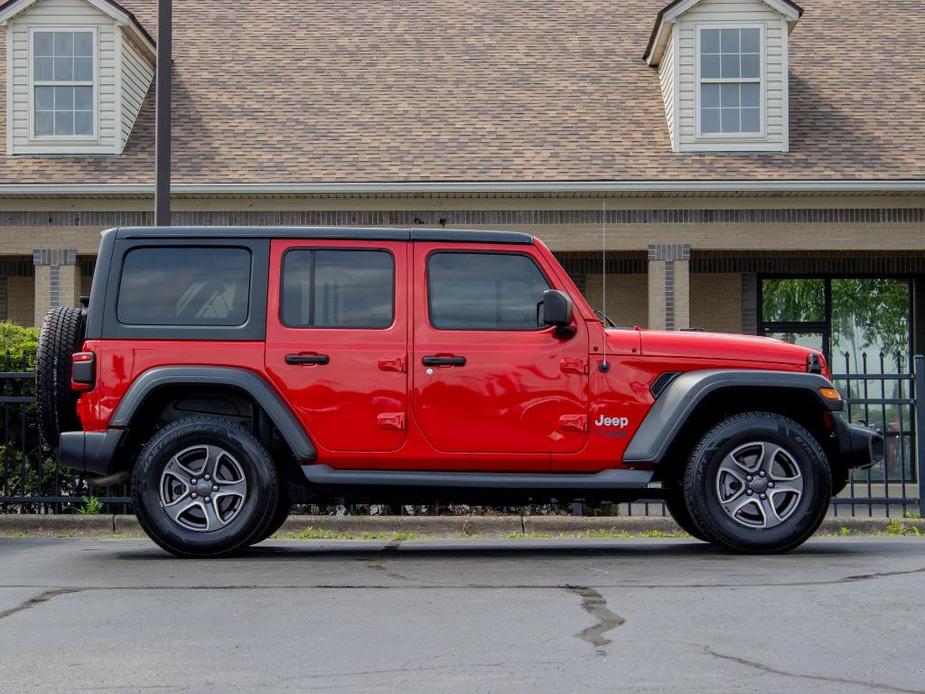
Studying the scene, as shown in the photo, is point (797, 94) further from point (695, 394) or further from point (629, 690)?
point (629, 690)

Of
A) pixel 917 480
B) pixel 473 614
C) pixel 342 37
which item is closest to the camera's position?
pixel 473 614

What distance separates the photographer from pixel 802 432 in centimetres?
846

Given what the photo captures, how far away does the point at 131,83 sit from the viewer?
19875 millimetres

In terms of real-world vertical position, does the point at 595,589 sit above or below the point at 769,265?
below

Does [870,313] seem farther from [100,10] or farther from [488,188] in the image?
[100,10]

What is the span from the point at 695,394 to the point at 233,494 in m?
2.80

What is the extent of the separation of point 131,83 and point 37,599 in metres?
14.2

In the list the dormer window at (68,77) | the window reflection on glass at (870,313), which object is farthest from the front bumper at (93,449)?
the window reflection on glass at (870,313)

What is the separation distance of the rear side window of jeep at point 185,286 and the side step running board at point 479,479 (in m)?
1.08

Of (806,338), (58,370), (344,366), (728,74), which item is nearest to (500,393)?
(344,366)

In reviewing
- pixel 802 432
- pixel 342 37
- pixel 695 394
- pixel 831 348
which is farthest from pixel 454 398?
pixel 342 37

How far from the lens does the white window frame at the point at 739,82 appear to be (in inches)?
755

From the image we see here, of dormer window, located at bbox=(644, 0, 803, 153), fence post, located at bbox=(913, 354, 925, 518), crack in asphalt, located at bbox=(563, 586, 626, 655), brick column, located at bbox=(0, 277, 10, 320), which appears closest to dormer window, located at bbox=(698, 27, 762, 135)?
dormer window, located at bbox=(644, 0, 803, 153)

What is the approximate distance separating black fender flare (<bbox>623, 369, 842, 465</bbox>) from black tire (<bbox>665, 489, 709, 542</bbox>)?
2.23ft
